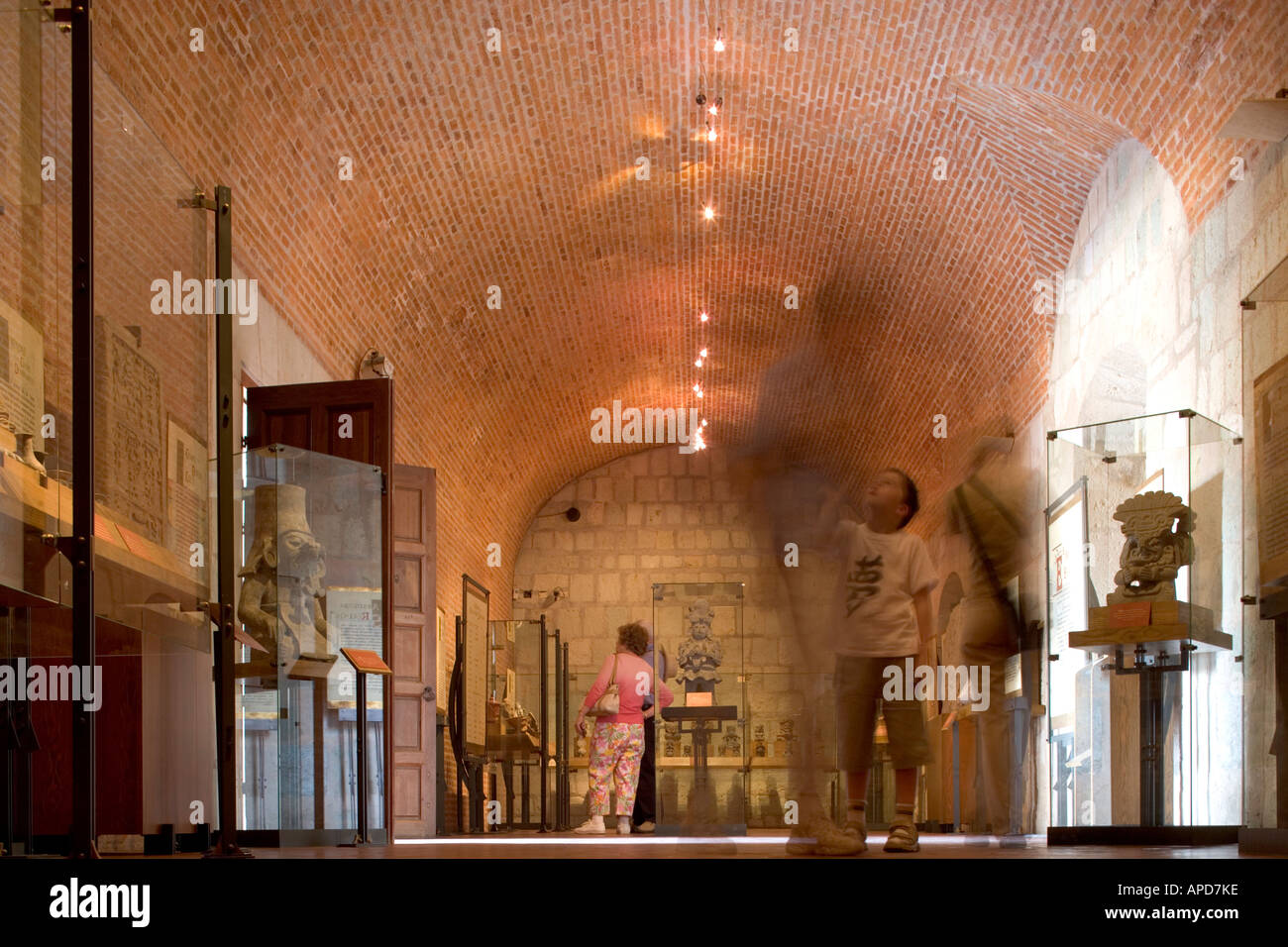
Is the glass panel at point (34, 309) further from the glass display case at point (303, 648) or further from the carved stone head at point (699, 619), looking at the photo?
the carved stone head at point (699, 619)

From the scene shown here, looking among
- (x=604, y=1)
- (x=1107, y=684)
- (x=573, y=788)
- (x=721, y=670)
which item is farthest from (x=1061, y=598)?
(x=573, y=788)

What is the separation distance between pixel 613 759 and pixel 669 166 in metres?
5.67

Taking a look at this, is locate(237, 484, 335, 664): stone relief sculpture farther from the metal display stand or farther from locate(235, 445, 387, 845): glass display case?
the metal display stand

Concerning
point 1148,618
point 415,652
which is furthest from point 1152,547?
point 415,652

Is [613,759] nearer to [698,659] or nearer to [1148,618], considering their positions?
[698,659]

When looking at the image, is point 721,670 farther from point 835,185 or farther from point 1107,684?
point 835,185

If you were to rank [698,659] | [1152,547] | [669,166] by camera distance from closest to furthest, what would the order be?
[1152,547] < [698,659] < [669,166]

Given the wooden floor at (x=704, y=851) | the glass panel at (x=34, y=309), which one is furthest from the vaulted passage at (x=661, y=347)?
the wooden floor at (x=704, y=851)

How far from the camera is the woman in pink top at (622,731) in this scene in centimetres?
1222

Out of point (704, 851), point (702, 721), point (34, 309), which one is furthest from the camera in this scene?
point (702, 721)

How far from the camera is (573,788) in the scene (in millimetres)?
21453

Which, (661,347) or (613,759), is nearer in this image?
(613,759)

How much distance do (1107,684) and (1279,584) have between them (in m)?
3.33

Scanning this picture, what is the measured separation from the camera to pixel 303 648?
807cm
